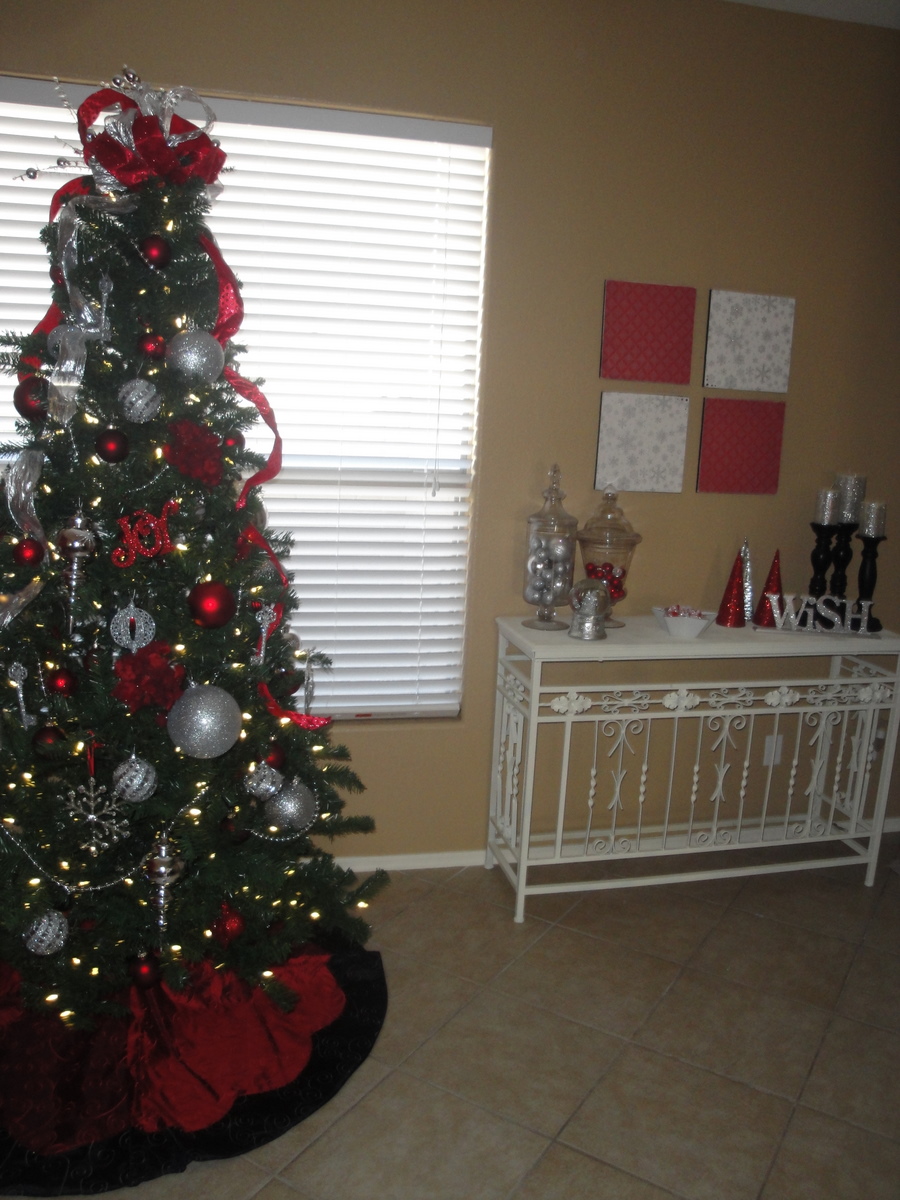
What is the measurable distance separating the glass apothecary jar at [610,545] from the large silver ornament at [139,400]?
1.46 meters

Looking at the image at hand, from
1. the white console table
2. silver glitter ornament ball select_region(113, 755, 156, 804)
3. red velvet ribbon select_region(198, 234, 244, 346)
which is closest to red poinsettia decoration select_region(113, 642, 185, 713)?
silver glitter ornament ball select_region(113, 755, 156, 804)

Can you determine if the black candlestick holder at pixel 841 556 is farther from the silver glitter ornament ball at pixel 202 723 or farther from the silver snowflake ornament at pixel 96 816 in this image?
the silver snowflake ornament at pixel 96 816

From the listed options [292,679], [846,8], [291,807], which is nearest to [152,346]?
[292,679]

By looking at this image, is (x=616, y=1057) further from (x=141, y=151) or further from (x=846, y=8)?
(x=846, y=8)

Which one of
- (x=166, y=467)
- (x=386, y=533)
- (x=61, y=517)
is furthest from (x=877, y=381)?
(x=61, y=517)

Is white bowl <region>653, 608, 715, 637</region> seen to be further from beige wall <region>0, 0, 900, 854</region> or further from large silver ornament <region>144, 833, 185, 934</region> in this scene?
large silver ornament <region>144, 833, 185, 934</region>

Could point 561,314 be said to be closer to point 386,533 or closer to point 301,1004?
point 386,533

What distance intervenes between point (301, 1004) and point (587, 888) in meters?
1.00

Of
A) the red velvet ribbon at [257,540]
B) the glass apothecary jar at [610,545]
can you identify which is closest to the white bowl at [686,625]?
the glass apothecary jar at [610,545]

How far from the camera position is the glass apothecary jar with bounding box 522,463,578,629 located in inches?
111

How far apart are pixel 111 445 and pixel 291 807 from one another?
88 centimetres

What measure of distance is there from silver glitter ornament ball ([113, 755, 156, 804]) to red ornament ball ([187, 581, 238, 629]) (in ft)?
1.06

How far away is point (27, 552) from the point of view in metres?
1.79

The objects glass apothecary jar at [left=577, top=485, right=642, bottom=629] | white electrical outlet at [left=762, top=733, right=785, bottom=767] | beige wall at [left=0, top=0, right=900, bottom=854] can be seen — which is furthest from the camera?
white electrical outlet at [left=762, top=733, right=785, bottom=767]
